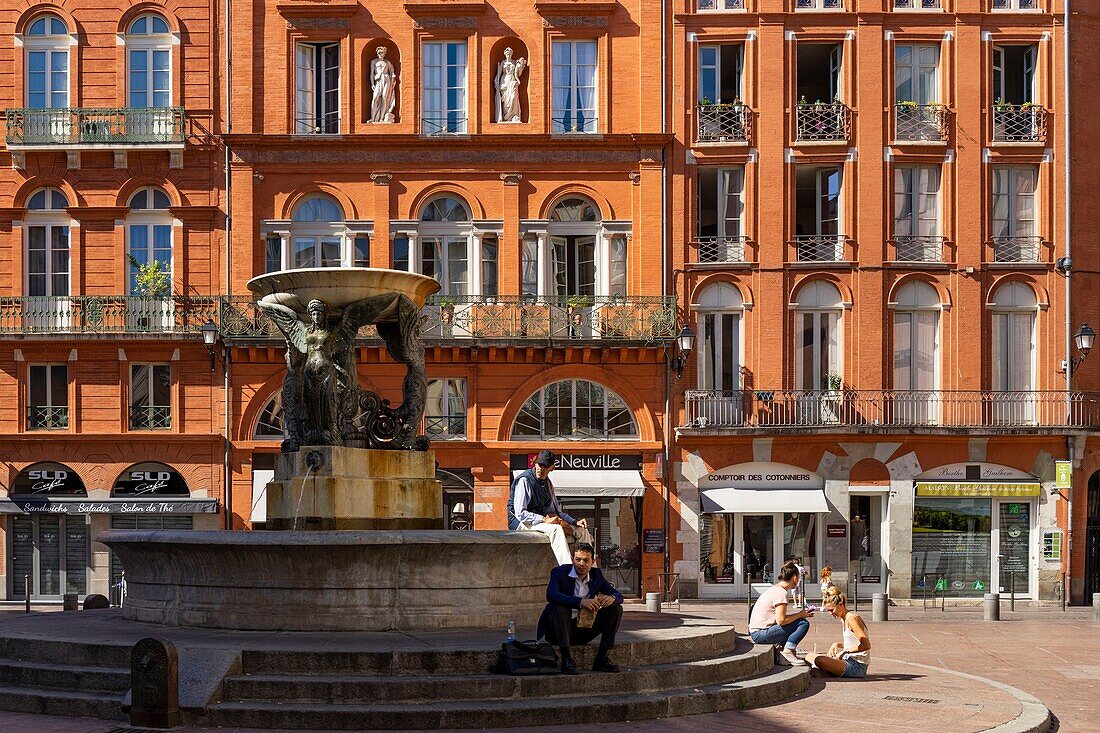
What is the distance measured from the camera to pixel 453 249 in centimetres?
3766

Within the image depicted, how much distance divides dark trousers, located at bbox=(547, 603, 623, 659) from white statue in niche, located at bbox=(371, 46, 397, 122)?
25.1 m

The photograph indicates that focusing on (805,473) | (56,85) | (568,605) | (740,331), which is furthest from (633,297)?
(568,605)

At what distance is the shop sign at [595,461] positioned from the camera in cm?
3638

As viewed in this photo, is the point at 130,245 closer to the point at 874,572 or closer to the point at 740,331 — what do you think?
the point at 740,331

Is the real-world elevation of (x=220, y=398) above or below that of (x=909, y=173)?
below

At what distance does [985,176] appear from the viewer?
37219mm

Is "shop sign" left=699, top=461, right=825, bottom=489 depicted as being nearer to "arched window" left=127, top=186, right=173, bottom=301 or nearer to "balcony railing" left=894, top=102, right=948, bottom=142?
"balcony railing" left=894, top=102, right=948, bottom=142

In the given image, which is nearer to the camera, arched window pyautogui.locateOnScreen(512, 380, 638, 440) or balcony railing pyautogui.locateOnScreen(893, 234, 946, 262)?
arched window pyautogui.locateOnScreen(512, 380, 638, 440)

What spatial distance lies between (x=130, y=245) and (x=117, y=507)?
6.61m

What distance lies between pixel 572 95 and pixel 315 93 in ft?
21.6

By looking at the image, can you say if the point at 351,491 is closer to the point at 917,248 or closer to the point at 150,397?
the point at 150,397

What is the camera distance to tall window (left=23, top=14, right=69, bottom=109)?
37969 millimetres

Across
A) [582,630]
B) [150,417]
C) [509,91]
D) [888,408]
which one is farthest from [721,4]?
[582,630]

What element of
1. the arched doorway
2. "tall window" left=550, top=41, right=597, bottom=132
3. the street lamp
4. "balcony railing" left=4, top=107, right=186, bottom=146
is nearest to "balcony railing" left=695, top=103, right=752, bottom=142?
"tall window" left=550, top=41, right=597, bottom=132
